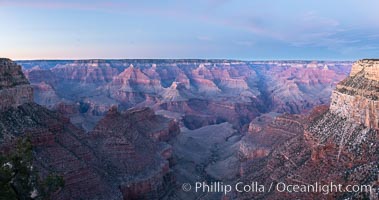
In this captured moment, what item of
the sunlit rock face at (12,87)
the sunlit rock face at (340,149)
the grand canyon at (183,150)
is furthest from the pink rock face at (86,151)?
the sunlit rock face at (340,149)

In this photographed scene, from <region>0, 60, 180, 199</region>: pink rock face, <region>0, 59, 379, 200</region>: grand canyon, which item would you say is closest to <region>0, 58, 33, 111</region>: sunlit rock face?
<region>0, 60, 180, 199</region>: pink rock face

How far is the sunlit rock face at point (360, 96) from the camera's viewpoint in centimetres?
4222

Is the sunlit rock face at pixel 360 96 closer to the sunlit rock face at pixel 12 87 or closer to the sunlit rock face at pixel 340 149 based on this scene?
the sunlit rock face at pixel 340 149

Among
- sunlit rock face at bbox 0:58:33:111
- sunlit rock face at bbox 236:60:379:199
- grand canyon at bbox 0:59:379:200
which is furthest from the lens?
sunlit rock face at bbox 0:58:33:111

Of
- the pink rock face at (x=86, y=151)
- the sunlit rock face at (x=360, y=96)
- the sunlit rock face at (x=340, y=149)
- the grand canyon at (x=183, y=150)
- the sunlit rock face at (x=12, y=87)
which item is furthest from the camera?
the sunlit rock face at (x=12, y=87)

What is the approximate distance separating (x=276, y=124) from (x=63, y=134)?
133 ft

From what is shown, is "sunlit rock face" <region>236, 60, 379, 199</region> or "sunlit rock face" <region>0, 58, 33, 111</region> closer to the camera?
"sunlit rock face" <region>236, 60, 379, 199</region>

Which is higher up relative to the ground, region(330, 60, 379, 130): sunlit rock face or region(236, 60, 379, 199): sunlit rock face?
region(330, 60, 379, 130): sunlit rock face

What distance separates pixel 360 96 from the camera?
44.7m

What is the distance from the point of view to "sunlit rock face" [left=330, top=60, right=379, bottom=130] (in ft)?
139

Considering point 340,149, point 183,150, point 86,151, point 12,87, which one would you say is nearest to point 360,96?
Answer: point 340,149

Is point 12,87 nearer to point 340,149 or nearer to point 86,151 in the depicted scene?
point 86,151

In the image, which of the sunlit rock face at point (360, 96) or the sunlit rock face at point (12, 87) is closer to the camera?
the sunlit rock face at point (360, 96)

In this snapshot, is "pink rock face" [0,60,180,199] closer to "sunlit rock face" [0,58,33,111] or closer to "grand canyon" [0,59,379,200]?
"sunlit rock face" [0,58,33,111]
